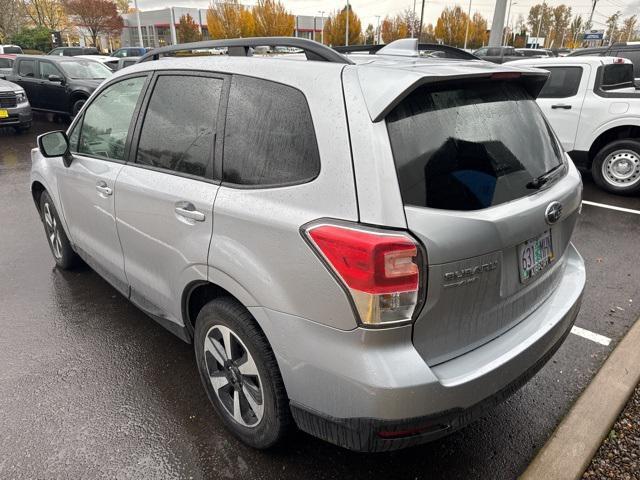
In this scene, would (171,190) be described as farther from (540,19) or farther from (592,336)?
(540,19)

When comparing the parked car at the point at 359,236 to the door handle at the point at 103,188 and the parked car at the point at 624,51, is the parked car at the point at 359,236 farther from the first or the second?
the parked car at the point at 624,51

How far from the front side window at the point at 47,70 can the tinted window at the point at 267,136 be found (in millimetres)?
12863

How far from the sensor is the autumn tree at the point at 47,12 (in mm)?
51281

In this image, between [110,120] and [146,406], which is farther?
[110,120]

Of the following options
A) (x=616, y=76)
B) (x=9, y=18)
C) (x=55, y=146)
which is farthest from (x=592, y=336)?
(x=9, y=18)

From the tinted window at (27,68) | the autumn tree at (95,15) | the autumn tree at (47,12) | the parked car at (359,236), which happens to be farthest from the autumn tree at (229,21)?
the parked car at (359,236)

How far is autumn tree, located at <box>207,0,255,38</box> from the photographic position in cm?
5678

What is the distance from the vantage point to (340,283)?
1.71 metres

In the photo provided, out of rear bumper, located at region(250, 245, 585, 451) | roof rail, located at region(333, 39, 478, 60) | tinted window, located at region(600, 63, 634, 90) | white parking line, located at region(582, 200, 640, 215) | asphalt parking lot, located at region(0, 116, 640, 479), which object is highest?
roof rail, located at region(333, 39, 478, 60)

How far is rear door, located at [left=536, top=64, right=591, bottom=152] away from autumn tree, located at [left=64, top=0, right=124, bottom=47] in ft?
187

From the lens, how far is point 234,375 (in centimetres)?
232

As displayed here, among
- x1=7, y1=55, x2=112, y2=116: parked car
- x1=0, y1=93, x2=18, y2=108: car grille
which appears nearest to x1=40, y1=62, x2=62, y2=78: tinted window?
x1=7, y1=55, x2=112, y2=116: parked car

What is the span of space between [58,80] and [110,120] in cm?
1119

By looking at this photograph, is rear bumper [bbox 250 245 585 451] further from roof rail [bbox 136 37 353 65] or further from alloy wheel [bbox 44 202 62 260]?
alloy wheel [bbox 44 202 62 260]
